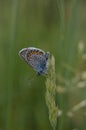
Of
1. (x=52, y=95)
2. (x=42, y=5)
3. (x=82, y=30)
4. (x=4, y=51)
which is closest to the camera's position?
(x=52, y=95)

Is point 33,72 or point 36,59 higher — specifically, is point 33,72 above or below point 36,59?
below

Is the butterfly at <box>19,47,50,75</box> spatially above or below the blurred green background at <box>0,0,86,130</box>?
above

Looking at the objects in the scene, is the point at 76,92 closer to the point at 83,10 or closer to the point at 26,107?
the point at 26,107

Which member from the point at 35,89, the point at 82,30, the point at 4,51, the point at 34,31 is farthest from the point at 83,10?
the point at 35,89

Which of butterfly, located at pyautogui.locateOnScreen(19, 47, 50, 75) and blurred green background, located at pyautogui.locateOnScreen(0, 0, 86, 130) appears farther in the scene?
blurred green background, located at pyautogui.locateOnScreen(0, 0, 86, 130)
